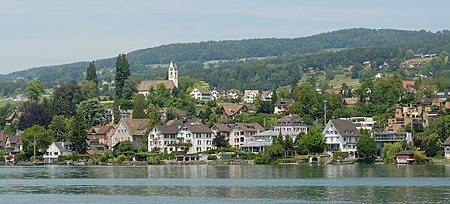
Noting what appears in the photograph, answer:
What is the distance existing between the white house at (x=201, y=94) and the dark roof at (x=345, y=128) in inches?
2243

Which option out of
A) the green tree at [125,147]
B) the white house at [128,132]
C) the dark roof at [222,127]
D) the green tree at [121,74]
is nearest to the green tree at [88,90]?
the green tree at [121,74]

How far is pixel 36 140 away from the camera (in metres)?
116

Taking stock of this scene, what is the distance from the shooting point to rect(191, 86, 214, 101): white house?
15961 centimetres

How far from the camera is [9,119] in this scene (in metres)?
147

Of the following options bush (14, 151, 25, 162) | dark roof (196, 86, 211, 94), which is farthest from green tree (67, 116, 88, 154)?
dark roof (196, 86, 211, 94)

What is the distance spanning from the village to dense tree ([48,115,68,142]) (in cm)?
103

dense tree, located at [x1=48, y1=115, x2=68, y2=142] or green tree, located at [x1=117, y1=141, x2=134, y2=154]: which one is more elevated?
dense tree, located at [x1=48, y1=115, x2=68, y2=142]

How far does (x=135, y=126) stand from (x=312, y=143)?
32817 mm

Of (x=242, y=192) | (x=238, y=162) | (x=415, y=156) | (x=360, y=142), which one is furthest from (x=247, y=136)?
(x=242, y=192)

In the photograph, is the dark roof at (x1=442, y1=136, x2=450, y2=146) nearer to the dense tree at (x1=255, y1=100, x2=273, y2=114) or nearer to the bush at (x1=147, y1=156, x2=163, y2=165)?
the bush at (x1=147, y1=156, x2=163, y2=165)

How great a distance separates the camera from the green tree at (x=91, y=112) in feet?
430

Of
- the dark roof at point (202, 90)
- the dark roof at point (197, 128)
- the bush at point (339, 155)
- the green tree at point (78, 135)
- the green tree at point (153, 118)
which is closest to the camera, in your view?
the bush at point (339, 155)

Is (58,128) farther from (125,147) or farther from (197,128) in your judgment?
(197,128)

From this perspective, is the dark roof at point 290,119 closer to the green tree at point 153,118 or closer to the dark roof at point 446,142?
the green tree at point 153,118
